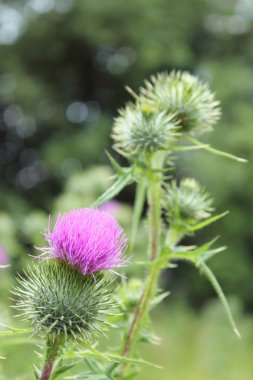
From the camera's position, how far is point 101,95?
23172mm

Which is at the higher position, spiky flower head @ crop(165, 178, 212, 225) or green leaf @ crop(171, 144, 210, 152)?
green leaf @ crop(171, 144, 210, 152)

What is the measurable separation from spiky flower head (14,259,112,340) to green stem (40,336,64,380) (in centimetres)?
2

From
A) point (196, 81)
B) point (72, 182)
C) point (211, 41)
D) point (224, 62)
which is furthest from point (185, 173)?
point (196, 81)

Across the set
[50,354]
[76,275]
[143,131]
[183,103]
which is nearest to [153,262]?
[76,275]

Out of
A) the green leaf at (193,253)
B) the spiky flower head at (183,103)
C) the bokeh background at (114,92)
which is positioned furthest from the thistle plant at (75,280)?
the bokeh background at (114,92)

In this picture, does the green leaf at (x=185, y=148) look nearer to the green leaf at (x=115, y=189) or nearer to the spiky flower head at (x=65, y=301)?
the green leaf at (x=115, y=189)

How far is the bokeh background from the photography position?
18516mm

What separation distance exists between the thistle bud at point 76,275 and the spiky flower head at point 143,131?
0.69 meters

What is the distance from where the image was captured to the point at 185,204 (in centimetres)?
288

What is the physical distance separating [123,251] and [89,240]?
4.4 inches

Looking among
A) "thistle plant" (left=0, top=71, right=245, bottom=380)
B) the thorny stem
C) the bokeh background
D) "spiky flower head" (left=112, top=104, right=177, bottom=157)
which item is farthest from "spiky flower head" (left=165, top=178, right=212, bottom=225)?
the bokeh background

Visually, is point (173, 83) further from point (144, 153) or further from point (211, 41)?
point (211, 41)

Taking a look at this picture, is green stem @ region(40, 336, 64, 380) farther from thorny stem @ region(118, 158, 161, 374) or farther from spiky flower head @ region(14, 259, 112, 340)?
thorny stem @ region(118, 158, 161, 374)

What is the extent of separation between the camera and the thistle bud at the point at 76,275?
1958 mm
